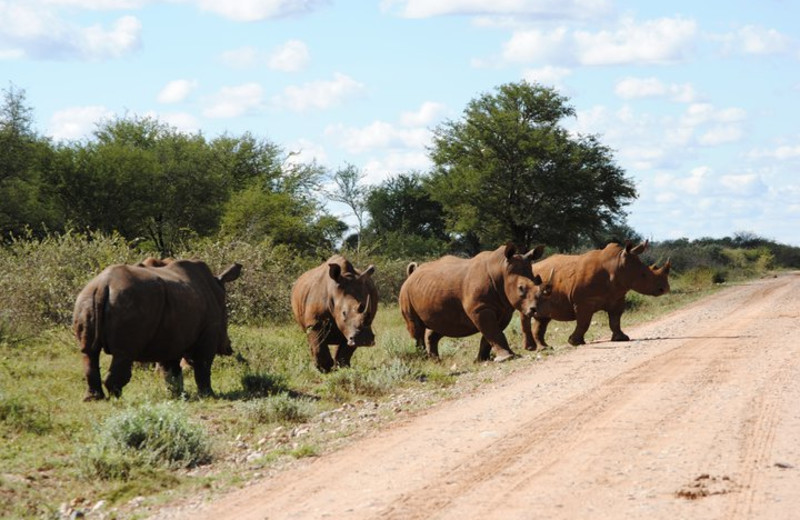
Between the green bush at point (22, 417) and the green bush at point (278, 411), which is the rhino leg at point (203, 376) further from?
the green bush at point (22, 417)

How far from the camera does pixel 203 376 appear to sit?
48.0 feet

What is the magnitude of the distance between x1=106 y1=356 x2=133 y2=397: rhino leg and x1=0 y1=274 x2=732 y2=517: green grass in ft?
0.93

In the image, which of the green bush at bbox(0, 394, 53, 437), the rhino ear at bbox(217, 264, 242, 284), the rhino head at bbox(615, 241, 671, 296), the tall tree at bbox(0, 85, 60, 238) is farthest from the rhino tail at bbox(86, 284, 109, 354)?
the tall tree at bbox(0, 85, 60, 238)

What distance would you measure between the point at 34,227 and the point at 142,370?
24.7 metres

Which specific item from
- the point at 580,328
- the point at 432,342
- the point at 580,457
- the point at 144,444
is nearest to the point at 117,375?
the point at 144,444

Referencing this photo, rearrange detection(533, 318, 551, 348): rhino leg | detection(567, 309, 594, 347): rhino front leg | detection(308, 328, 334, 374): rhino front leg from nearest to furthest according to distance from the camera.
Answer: detection(308, 328, 334, 374): rhino front leg
detection(567, 309, 594, 347): rhino front leg
detection(533, 318, 551, 348): rhino leg

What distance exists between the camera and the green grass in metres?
9.77

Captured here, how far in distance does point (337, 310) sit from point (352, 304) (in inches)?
10.8

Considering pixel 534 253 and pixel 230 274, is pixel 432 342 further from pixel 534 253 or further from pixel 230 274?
pixel 230 274

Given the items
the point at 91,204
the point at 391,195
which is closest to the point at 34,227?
the point at 91,204

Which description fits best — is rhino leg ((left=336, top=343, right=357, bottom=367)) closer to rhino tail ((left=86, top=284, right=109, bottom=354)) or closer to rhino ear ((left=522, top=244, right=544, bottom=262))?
rhino ear ((left=522, top=244, right=544, bottom=262))

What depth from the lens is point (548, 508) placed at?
310 inches

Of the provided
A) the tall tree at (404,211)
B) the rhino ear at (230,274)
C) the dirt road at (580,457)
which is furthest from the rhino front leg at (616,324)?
the tall tree at (404,211)

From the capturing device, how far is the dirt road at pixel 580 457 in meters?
8.05
